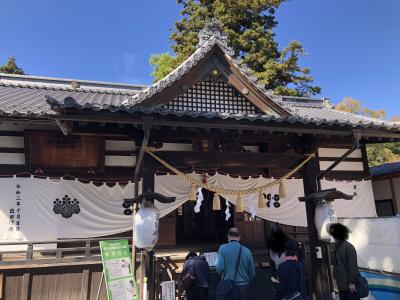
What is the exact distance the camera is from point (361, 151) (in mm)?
10984

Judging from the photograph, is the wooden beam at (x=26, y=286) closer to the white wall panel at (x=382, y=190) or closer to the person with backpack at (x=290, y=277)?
the person with backpack at (x=290, y=277)

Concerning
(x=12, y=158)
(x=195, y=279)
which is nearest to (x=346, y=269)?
(x=195, y=279)

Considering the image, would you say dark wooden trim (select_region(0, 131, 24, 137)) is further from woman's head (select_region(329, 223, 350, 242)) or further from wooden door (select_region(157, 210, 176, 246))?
woman's head (select_region(329, 223, 350, 242))

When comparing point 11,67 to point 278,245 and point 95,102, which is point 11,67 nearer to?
point 95,102

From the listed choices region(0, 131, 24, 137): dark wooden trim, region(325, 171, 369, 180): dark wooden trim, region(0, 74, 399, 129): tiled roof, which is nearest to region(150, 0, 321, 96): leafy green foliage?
region(0, 74, 399, 129): tiled roof

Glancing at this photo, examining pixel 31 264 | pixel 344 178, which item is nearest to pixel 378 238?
pixel 344 178

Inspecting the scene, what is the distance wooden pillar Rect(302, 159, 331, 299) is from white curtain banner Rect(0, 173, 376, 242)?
1580 millimetres

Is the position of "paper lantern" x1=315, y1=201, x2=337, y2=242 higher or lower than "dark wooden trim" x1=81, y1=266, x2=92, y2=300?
higher

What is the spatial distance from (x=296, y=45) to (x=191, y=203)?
15090mm

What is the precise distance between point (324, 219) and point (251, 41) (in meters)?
16.4

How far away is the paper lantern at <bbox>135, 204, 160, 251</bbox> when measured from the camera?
589 centimetres

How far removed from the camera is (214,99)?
8.04m

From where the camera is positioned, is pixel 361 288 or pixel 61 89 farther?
pixel 61 89

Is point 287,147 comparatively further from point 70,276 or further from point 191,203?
point 70,276
